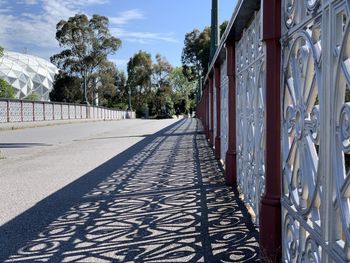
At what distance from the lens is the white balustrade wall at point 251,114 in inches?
190

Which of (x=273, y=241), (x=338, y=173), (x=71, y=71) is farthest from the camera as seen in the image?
(x=71, y=71)

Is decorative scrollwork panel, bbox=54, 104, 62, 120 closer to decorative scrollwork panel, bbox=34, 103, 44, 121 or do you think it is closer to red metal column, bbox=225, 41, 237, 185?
decorative scrollwork panel, bbox=34, 103, 44, 121

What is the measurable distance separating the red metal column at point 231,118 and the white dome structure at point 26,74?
7469 cm

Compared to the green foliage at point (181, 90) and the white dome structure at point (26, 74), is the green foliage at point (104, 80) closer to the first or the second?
the green foliage at point (181, 90)

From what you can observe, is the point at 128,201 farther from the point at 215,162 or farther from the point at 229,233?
the point at 215,162

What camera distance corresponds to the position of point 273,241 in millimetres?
3586

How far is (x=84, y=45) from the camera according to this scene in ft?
198

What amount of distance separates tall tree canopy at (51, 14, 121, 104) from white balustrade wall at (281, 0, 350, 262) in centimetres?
5897

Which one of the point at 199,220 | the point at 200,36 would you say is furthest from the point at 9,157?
the point at 200,36

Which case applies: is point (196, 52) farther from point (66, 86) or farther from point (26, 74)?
point (26, 74)

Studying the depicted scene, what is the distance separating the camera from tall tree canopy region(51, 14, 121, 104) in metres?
59.1

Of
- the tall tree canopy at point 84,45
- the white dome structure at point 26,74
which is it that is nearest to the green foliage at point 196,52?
the tall tree canopy at point 84,45

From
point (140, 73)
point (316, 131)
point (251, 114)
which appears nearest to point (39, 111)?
point (251, 114)

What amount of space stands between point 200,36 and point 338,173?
2060 inches
